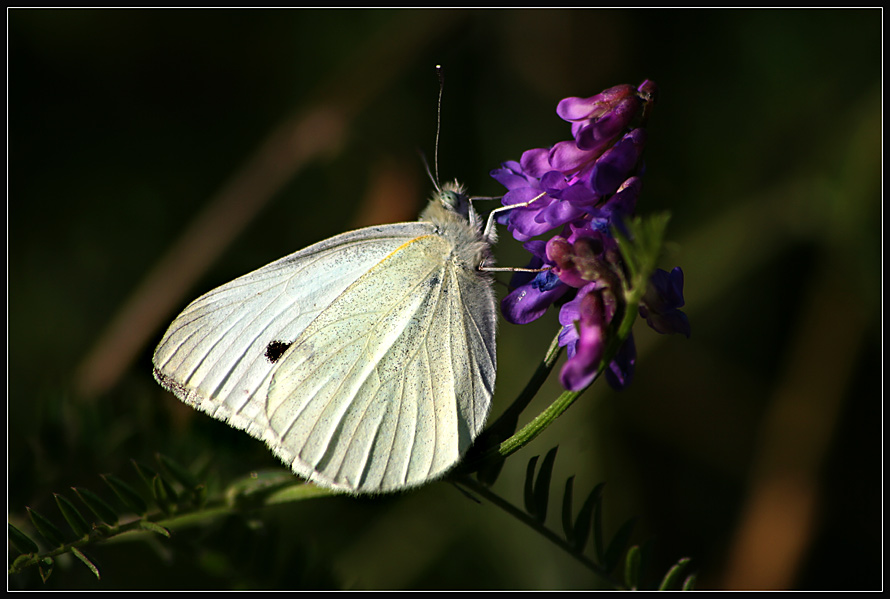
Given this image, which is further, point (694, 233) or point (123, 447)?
point (694, 233)

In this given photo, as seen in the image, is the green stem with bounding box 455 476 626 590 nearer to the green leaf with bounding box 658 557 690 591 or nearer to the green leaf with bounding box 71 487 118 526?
the green leaf with bounding box 658 557 690 591

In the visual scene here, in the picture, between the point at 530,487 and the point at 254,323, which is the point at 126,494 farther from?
the point at 530,487

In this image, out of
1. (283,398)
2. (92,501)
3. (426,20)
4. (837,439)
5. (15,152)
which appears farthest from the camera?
(426,20)

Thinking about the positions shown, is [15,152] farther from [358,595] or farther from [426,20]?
[358,595]

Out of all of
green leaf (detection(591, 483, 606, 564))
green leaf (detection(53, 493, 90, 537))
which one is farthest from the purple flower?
green leaf (detection(53, 493, 90, 537))

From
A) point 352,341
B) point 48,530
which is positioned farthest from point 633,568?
point 48,530

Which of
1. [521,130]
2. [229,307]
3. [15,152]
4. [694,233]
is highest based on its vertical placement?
[521,130]

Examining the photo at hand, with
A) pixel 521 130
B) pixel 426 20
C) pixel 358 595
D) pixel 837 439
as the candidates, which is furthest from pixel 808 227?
pixel 358 595
